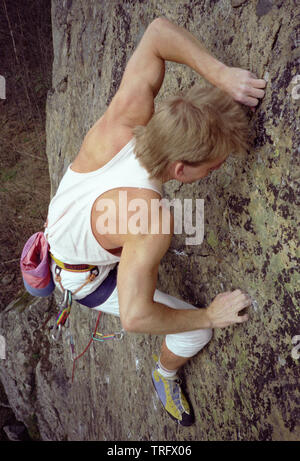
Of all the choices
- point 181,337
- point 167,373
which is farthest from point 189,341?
point 167,373

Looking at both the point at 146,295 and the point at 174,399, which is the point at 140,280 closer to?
the point at 146,295

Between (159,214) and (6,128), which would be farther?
(6,128)

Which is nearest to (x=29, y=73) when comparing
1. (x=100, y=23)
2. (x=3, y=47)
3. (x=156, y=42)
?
(x=3, y=47)

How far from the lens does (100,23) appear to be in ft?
10.4

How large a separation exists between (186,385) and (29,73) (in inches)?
242

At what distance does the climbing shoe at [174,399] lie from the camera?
2.31m

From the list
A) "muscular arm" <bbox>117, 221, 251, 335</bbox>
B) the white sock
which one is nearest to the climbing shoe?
the white sock

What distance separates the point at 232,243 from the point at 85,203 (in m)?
0.71

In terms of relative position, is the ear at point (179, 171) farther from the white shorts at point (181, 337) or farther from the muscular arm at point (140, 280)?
the white shorts at point (181, 337)

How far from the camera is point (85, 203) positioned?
5.71ft

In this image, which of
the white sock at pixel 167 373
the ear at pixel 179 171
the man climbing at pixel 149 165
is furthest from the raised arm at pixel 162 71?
the white sock at pixel 167 373

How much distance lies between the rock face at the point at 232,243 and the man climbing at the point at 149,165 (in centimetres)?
12
